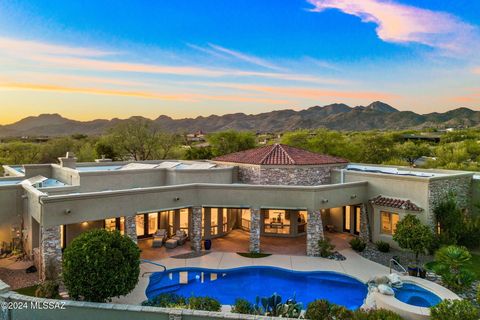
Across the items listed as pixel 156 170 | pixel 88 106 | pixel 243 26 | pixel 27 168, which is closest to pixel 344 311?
pixel 156 170

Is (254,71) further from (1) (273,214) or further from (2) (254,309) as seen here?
(2) (254,309)

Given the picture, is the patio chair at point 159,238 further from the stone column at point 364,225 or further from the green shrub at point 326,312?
the stone column at point 364,225

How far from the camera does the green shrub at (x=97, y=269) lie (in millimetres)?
12219

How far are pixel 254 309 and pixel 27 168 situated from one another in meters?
20.7

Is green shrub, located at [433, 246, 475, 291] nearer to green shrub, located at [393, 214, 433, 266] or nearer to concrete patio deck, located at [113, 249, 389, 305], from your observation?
green shrub, located at [393, 214, 433, 266]

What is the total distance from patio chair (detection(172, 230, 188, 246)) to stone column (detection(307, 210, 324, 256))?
8.43m

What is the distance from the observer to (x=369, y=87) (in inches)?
2158

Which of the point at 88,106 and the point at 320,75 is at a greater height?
the point at 320,75

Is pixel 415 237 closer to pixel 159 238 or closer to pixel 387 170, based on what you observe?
pixel 387 170

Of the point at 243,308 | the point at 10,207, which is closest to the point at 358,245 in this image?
the point at 243,308

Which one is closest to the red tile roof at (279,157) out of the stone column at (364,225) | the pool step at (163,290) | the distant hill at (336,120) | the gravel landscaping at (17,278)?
the stone column at (364,225)

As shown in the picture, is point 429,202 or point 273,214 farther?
point 273,214

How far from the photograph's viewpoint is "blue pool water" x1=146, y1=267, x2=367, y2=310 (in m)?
15.3

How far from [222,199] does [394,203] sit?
1117 cm
